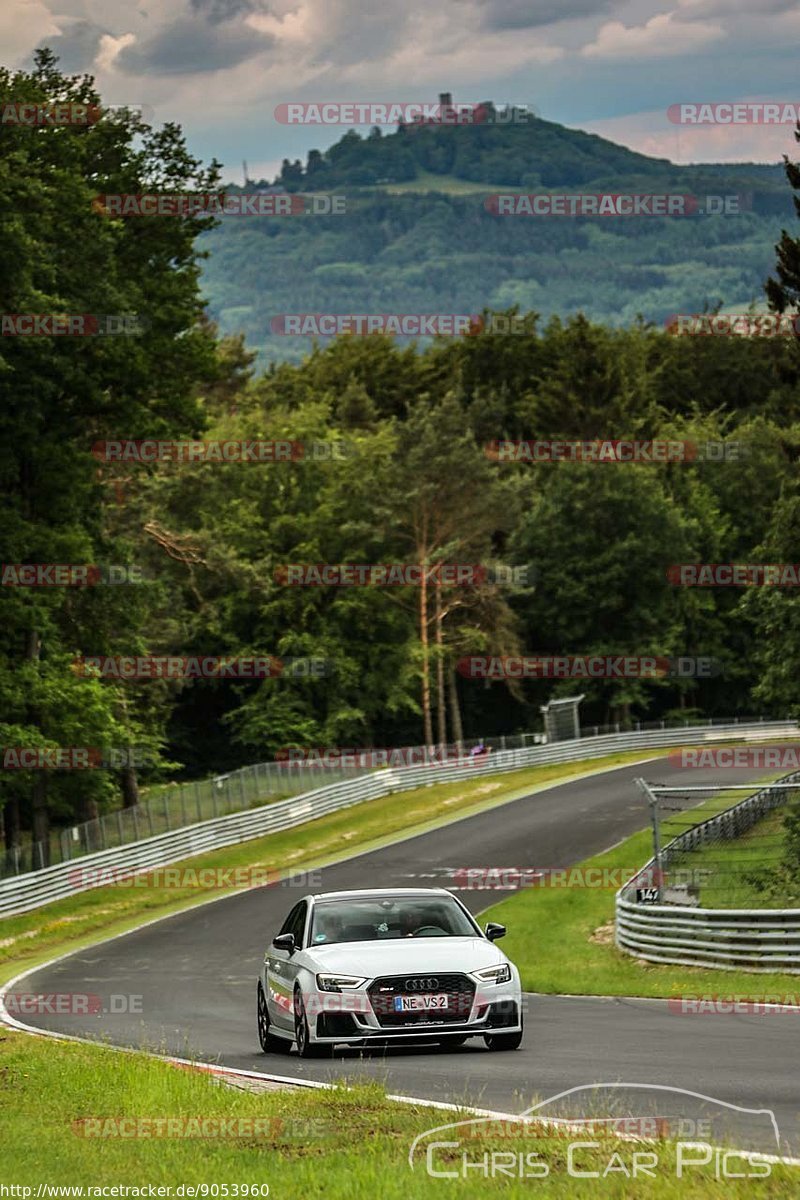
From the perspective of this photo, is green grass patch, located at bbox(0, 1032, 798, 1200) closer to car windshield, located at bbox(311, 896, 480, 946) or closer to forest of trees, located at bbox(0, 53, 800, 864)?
car windshield, located at bbox(311, 896, 480, 946)

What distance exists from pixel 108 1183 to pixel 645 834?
131 feet

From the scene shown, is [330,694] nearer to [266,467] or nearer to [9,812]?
[266,467]

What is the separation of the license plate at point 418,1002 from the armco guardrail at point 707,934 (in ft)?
A: 30.8

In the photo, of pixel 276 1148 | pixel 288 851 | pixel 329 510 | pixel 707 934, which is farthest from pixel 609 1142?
pixel 329 510

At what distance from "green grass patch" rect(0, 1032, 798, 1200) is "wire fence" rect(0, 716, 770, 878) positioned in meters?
31.9

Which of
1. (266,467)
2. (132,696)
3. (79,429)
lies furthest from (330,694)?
(79,429)

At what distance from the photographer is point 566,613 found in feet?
300

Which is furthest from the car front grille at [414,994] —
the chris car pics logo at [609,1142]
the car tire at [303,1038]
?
the chris car pics logo at [609,1142]

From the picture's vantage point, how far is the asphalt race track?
1080cm

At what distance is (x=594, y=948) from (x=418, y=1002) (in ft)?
53.3

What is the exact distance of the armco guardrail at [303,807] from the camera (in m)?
43.6

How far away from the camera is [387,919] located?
15656 mm

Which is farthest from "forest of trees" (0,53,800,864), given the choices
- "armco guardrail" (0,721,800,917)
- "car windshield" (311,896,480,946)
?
"car windshield" (311,896,480,946)

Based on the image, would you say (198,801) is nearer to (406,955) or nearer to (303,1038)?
(303,1038)
